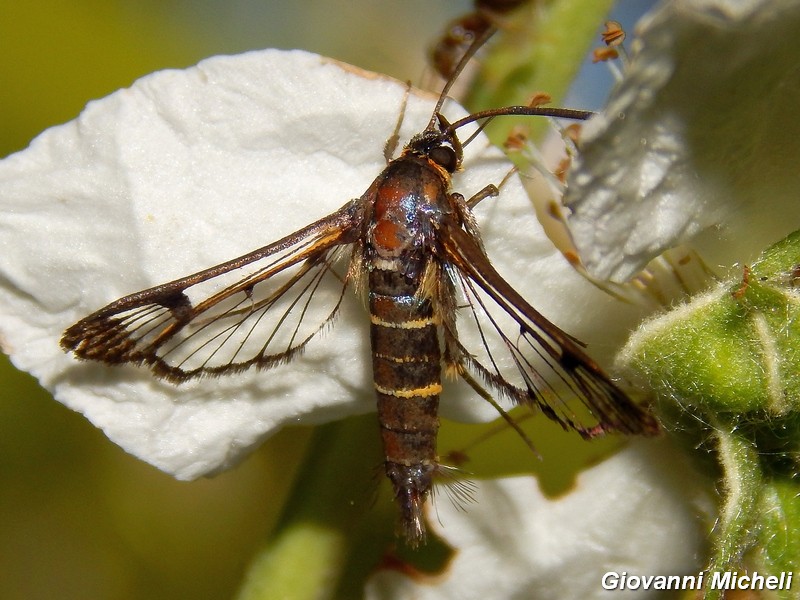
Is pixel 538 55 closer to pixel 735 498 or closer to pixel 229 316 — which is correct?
pixel 229 316

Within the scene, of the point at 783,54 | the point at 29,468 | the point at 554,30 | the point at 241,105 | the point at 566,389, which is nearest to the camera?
the point at 783,54

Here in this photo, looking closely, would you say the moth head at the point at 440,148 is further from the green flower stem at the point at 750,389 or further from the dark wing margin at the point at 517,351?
the green flower stem at the point at 750,389

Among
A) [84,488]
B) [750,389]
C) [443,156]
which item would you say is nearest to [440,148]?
[443,156]

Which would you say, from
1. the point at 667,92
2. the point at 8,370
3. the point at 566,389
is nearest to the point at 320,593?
the point at 566,389

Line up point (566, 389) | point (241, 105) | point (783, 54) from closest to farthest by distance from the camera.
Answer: point (783, 54)
point (241, 105)
point (566, 389)

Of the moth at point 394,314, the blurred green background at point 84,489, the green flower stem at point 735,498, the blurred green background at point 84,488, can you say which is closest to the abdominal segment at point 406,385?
the moth at point 394,314

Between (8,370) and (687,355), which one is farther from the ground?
(8,370)

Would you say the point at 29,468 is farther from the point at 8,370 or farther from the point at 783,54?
the point at 783,54

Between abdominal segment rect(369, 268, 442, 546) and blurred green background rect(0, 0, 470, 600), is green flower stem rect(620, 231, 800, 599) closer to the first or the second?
abdominal segment rect(369, 268, 442, 546)
